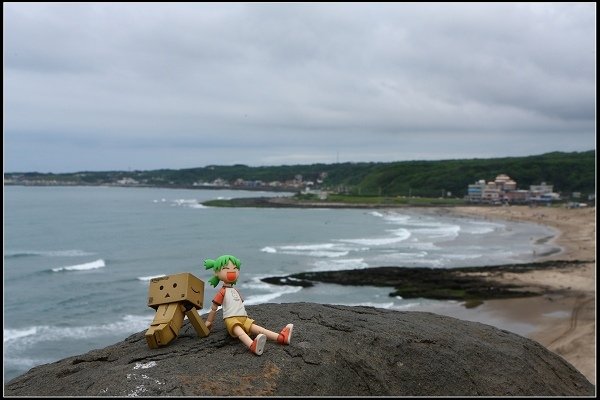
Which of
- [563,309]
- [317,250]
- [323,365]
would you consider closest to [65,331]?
[323,365]

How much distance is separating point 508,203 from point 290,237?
221 feet

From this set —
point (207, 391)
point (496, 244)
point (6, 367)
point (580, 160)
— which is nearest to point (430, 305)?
point (6, 367)

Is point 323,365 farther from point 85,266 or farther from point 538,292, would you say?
point 85,266

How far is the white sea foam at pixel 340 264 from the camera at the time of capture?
37125 millimetres

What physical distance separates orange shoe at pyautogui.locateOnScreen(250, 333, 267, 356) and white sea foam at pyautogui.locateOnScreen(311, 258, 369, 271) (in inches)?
1245

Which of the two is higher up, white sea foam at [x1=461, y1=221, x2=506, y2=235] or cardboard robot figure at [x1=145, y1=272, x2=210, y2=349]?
cardboard robot figure at [x1=145, y1=272, x2=210, y2=349]

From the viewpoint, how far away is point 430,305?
88.2 ft

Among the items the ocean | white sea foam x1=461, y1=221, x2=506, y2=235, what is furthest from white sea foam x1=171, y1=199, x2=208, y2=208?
white sea foam x1=461, y1=221, x2=506, y2=235

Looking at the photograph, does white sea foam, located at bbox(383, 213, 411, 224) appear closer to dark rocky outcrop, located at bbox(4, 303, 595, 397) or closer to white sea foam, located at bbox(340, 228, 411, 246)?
white sea foam, located at bbox(340, 228, 411, 246)

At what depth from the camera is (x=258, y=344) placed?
510 cm

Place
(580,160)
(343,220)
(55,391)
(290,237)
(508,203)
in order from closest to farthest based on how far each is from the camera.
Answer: (55,391) < (290,237) < (343,220) < (508,203) < (580,160)

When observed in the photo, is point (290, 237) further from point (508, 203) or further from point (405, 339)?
point (508, 203)

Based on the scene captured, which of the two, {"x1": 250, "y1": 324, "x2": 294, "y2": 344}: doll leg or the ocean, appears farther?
the ocean

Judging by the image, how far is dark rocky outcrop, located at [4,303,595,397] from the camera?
4754 millimetres
